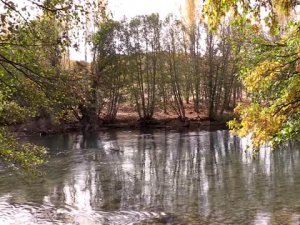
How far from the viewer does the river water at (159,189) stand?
12664 mm

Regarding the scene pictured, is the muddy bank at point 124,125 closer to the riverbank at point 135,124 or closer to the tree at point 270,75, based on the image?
the riverbank at point 135,124

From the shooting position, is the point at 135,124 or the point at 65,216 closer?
the point at 65,216

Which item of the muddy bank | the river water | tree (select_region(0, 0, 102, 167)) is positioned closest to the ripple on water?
the river water

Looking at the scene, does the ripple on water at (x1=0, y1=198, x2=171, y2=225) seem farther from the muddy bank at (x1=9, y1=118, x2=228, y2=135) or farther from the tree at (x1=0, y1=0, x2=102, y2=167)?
the muddy bank at (x1=9, y1=118, x2=228, y2=135)

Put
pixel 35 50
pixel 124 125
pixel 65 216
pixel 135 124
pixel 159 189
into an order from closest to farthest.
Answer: pixel 35 50, pixel 65 216, pixel 159 189, pixel 124 125, pixel 135 124

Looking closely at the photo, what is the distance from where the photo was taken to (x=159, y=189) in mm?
16547

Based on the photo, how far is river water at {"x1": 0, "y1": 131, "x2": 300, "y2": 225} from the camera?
12664 millimetres

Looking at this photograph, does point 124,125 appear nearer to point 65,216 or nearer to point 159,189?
point 159,189

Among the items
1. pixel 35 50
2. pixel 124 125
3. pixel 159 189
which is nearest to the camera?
pixel 35 50

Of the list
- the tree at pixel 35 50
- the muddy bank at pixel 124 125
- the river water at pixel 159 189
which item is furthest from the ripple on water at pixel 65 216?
the muddy bank at pixel 124 125

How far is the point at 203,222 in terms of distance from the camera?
11797mm

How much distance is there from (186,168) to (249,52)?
1150cm

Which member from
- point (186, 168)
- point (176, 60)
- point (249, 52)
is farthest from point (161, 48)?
point (249, 52)

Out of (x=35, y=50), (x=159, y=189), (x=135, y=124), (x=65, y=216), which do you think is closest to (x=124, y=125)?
(x=135, y=124)
